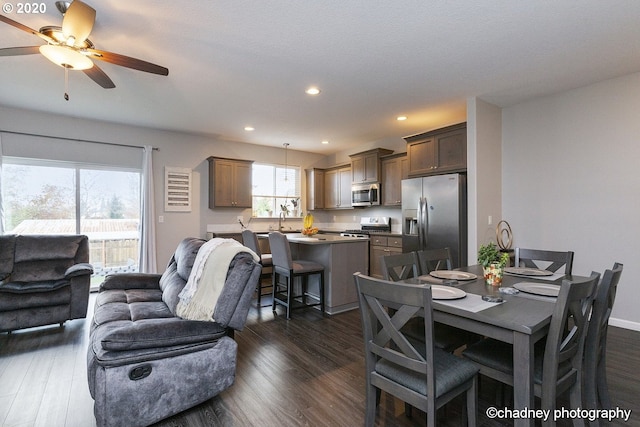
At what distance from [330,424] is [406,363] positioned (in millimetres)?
754

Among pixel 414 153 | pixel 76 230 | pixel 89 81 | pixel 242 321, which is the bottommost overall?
pixel 242 321

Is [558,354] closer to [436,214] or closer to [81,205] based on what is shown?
[436,214]

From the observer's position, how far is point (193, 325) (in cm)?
194

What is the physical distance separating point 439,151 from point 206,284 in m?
3.73

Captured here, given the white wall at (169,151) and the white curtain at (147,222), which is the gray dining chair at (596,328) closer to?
the white curtain at (147,222)

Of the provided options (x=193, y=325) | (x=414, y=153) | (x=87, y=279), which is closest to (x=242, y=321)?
(x=193, y=325)

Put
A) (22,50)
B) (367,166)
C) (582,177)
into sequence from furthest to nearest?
(367,166) → (582,177) → (22,50)

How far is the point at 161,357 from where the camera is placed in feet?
5.90

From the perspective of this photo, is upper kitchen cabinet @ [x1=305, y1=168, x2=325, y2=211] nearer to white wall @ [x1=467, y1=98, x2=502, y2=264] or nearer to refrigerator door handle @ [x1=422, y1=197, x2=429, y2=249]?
refrigerator door handle @ [x1=422, y1=197, x2=429, y2=249]

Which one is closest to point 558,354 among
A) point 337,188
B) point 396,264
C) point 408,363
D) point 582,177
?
point 408,363

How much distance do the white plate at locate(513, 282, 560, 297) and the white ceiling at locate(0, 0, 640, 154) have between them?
1.99 meters

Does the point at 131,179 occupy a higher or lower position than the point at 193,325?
higher

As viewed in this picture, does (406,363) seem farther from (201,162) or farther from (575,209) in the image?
(201,162)

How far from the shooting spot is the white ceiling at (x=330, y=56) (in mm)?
2258
